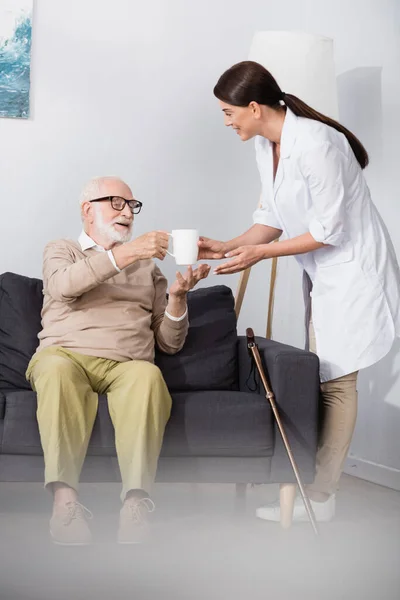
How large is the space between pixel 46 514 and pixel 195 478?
50 cm

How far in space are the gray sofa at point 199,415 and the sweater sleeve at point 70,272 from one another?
24cm

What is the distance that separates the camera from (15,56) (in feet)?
11.7

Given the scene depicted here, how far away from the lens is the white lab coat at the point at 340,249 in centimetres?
264

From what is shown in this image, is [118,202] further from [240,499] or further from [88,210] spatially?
[240,499]

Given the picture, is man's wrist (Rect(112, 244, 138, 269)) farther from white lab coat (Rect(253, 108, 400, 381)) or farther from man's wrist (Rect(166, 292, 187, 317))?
white lab coat (Rect(253, 108, 400, 381))

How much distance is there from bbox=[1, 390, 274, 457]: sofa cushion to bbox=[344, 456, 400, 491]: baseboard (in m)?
0.97

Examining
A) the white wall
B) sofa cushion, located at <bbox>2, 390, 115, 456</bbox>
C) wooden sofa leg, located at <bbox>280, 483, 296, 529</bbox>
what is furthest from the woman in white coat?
the white wall

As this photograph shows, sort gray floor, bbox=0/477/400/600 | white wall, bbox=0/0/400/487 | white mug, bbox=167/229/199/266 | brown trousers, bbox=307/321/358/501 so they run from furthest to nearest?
white wall, bbox=0/0/400/487 < brown trousers, bbox=307/321/358/501 < white mug, bbox=167/229/199/266 < gray floor, bbox=0/477/400/600

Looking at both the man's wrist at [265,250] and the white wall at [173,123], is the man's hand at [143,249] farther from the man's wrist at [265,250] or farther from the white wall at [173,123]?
the white wall at [173,123]

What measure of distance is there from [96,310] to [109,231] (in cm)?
25

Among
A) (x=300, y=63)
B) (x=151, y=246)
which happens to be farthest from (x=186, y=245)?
(x=300, y=63)

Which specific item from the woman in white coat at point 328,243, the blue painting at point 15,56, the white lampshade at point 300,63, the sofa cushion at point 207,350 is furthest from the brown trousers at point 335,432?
the blue painting at point 15,56

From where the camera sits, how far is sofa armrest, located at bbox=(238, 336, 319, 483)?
106 inches

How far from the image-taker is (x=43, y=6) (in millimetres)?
3604
